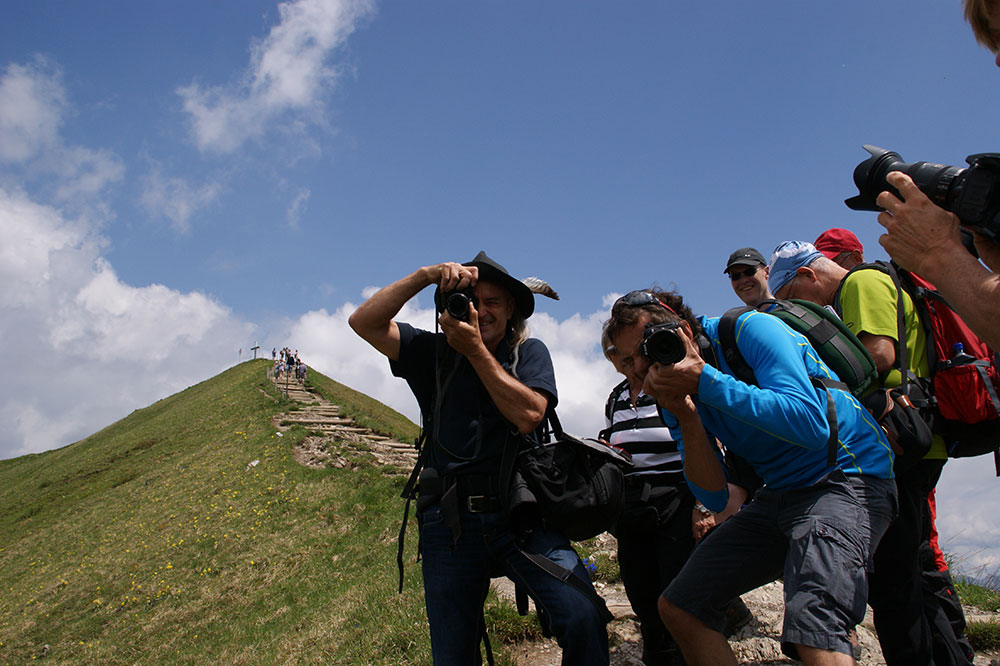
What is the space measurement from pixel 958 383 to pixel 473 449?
2.24 meters

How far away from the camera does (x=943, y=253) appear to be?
170 centimetres

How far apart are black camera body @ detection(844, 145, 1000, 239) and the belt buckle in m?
1.93

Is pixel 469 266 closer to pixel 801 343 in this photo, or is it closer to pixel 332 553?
pixel 801 343

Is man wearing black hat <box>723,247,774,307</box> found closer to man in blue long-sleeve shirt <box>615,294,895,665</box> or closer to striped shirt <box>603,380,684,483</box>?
striped shirt <box>603,380,684,483</box>

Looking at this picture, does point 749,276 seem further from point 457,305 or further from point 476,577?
point 476,577

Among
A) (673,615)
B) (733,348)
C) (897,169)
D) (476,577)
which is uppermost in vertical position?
(897,169)

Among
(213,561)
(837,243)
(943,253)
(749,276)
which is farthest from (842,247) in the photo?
(213,561)

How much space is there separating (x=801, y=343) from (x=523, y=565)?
4.89 feet

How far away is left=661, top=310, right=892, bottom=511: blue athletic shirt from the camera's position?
7.32ft

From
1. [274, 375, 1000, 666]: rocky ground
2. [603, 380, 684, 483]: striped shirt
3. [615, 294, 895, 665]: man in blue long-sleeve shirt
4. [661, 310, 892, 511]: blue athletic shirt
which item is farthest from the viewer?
[274, 375, 1000, 666]: rocky ground

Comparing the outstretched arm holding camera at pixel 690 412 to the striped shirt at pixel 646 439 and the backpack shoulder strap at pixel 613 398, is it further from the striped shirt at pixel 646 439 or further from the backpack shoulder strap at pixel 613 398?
the backpack shoulder strap at pixel 613 398

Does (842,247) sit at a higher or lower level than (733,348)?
higher

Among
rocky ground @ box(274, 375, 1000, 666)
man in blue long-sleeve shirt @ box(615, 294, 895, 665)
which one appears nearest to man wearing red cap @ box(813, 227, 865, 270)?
man in blue long-sleeve shirt @ box(615, 294, 895, 665)

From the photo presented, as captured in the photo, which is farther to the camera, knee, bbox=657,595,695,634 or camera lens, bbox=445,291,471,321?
camera lens, bbox=445,291,471,321
